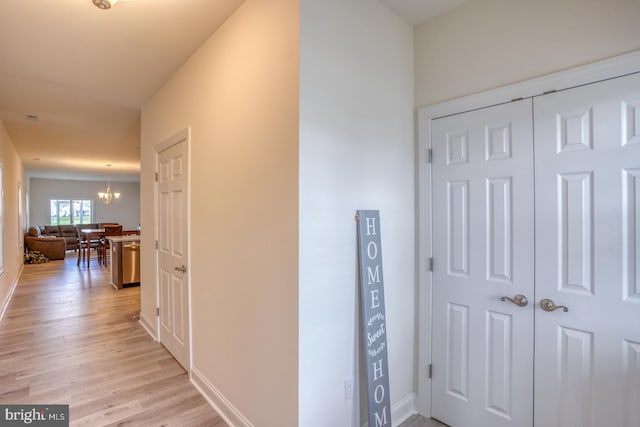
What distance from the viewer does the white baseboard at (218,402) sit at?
1.98 m

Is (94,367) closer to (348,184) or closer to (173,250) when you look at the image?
(173,250)

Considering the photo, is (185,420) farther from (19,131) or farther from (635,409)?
(19,131)

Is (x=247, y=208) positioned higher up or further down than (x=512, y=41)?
further down

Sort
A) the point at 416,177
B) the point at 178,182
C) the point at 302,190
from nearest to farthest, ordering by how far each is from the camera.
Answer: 1. the point at 302,190
2. the point at 416,177
3. the point at 178,182

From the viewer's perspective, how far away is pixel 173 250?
294cm

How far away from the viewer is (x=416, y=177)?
225cm

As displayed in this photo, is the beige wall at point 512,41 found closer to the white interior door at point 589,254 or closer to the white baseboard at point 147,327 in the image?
the white interior door at point 589,254

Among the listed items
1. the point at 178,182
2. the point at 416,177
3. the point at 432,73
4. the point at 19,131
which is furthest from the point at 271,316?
the point at 19,131

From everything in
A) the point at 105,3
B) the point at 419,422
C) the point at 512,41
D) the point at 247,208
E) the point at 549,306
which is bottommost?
the point at 419,422

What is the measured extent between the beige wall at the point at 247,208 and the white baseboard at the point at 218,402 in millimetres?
34

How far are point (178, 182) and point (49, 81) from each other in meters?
1.68

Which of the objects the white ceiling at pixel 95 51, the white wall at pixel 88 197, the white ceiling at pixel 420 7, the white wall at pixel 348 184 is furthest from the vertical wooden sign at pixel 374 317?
the white wall at pixel 88 197

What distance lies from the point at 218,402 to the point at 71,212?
1294cm

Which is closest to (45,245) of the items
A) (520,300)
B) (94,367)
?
(94,367)
